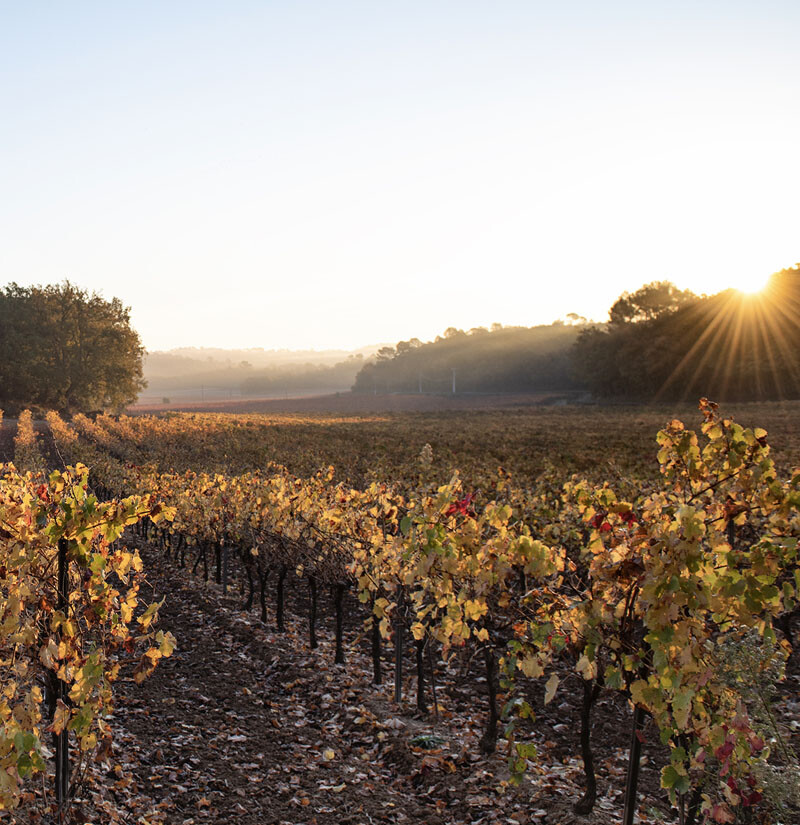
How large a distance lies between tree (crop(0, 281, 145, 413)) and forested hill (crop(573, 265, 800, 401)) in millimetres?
52376

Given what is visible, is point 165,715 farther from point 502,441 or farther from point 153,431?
point 153,431

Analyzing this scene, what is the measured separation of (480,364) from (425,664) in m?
129

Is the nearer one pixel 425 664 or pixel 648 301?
pixel 425 664

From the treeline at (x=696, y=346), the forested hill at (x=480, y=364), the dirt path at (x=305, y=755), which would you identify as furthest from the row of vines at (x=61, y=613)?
the forested hill at (x=480, y=364)

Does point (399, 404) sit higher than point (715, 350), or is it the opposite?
point (715, 350)

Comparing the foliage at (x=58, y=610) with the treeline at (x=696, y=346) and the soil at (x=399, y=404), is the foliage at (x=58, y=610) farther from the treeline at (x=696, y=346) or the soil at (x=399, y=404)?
the soil at (x=399, y=404)

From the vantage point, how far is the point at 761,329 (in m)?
70.2

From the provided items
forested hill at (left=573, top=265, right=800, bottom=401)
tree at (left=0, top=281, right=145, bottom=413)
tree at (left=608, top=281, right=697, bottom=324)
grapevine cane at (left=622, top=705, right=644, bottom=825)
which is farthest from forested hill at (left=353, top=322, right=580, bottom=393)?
grapevine cane at (left=622, top=705, right=644, bottom=825)

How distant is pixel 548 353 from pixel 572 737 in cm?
11862

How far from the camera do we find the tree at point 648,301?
81.1 m

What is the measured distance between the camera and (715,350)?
71.1m

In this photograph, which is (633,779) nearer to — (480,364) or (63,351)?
(63,351)

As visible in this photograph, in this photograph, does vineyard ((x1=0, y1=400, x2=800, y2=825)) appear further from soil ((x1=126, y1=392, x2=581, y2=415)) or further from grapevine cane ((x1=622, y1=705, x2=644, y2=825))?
soil ((x1=126, y1=392, x2=581, y2=415))

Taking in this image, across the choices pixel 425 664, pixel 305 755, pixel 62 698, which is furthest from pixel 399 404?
pixel 62 698
